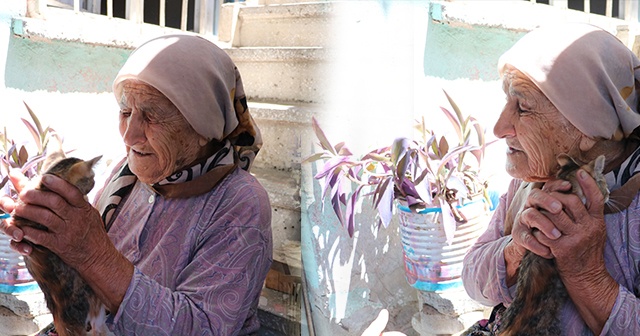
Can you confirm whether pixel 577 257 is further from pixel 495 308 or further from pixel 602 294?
pixel 495 308

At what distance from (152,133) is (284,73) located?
38.6 inches

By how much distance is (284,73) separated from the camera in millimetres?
2150

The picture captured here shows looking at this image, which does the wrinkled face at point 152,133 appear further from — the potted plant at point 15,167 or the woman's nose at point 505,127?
the woman's nose at point 505,127

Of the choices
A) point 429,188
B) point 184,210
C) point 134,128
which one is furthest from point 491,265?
point 134,128

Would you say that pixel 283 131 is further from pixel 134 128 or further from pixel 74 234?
pixel 74 234

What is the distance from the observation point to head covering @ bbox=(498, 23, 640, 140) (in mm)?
974

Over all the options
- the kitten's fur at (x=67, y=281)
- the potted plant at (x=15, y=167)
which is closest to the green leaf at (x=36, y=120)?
the potted plant at (x=15, y=167)

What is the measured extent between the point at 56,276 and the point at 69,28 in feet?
2.33

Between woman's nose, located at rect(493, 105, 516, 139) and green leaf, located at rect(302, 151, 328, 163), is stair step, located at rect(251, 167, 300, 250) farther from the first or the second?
woman's nose, located at rect(493, 105, 516, 139)

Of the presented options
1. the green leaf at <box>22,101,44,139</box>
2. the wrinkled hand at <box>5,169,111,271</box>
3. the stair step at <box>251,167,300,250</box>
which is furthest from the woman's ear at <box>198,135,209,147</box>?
the stair step at <box>251,167,300,250</box>

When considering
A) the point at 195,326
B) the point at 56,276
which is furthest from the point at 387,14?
the point at 56,276

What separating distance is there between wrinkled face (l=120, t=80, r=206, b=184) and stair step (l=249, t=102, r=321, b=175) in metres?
0.70

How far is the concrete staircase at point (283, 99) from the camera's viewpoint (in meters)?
1.94

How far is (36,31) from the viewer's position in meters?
1.34
